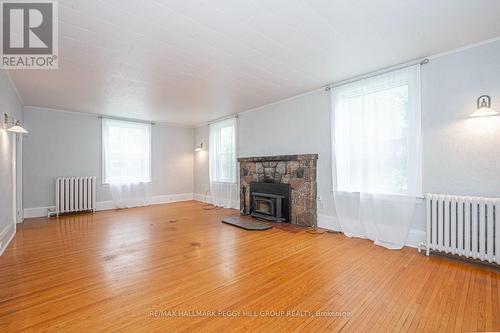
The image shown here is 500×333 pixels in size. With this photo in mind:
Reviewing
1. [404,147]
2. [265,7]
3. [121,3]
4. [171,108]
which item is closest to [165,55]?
[121,3]

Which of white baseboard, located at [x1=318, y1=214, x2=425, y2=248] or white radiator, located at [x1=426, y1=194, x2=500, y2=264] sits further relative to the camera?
white baseboard, located at [x1=318, y1=214, x2=425, y2=248]

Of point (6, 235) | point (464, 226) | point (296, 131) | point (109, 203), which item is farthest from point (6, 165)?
point (464, 226)

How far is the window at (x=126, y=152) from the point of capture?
20.5ft

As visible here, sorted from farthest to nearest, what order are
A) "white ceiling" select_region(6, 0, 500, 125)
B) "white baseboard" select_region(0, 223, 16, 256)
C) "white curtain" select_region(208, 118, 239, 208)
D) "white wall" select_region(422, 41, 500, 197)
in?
1. "white curtain" select_region(208, 118, 239, 208)
2. "white baseboard" select_region(0, 223, 16, 256)
3. "white wall" select_region(422, 41, 500, 197)
4. "white ceiling" select_region(6, 0, 500, 125)

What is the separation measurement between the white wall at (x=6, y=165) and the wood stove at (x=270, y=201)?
13.7 feet

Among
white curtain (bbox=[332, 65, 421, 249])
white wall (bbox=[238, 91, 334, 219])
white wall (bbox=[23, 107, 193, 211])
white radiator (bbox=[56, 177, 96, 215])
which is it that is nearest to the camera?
white curtain (bbox=[332, 65, 421, 249])

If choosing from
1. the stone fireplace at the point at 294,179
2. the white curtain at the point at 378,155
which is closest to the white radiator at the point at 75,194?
the stone fireplace at the point at 294,179

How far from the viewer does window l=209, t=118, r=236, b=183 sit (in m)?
6.38

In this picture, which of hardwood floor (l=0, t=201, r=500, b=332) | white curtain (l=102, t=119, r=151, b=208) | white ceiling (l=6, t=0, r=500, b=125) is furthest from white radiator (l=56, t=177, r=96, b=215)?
white ceiling (l=6, t=0, r=500, b=125)

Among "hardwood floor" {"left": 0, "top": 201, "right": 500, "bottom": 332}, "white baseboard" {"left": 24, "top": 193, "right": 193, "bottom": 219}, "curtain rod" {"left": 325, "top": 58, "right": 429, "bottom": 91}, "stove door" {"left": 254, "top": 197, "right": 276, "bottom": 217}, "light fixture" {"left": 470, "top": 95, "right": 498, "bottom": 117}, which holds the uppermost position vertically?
"curtain rod" {"left": 325, "top": 58, "right": 429, "bottom": 91}

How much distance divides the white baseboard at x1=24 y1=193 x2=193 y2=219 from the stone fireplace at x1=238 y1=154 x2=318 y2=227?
3.15 meters

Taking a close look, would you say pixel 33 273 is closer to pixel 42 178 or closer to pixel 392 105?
pixel 42 178

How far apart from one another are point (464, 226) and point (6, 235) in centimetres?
627

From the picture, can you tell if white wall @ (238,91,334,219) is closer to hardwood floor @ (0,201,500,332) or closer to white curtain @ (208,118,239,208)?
white curtain @ (208,118,239,208)
